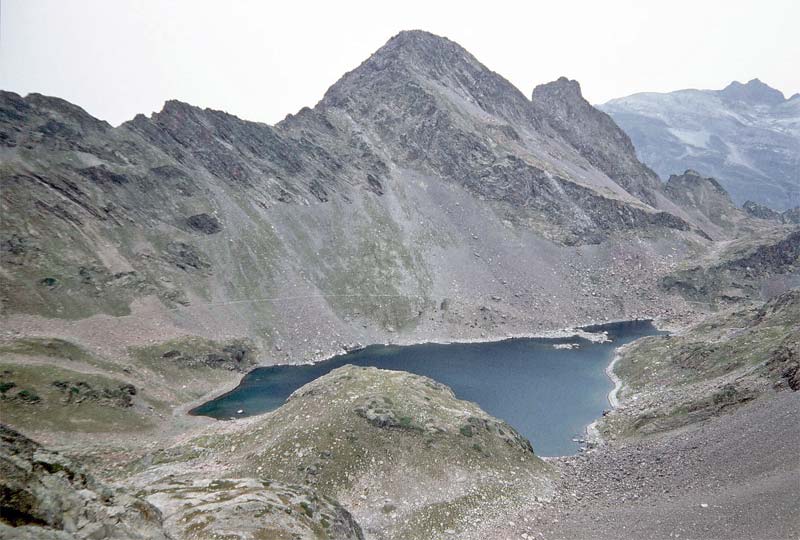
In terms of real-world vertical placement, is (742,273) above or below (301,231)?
below

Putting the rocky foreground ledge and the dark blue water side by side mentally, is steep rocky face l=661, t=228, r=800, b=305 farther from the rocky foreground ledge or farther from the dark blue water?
the rocky foreground ledge

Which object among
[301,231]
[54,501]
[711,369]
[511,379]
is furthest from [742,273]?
[54,501]

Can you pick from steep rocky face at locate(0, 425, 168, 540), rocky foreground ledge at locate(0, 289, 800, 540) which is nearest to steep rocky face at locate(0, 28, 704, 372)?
rocky foreground ledge at locate(0, 289, 800, 540)

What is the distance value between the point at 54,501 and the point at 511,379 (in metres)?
91.0

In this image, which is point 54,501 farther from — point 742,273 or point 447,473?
point 742,273

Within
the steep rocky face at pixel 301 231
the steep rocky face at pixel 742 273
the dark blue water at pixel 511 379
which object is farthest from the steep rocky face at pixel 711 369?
the steep rocky face at pixel 742 273

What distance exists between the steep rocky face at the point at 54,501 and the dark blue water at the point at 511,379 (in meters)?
56.0

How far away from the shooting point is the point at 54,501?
13.6 meters

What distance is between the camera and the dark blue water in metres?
75.5

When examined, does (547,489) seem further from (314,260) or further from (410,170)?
(410,170)

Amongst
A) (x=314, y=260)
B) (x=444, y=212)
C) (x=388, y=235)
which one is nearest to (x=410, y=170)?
(x=444, y=212)

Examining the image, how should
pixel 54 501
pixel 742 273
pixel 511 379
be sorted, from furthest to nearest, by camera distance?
1. pixel 742 273
2. pixel 511 379
3. pixel 54 501

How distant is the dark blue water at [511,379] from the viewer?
75.5 meters

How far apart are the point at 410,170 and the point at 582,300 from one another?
80229 millimetres
